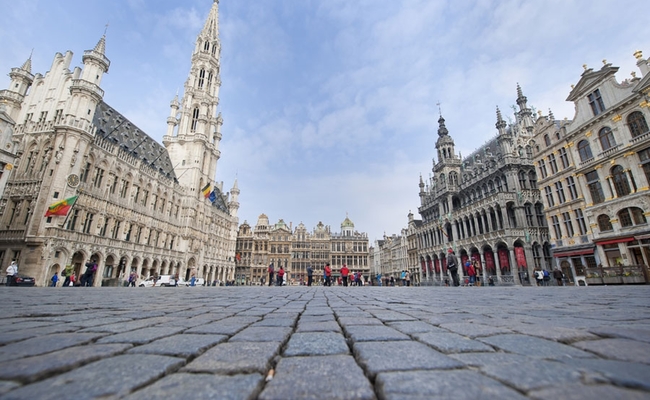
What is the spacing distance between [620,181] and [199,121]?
52.3 metres

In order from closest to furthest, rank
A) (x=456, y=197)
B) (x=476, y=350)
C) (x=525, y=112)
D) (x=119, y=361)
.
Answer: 1. (x=119, y=361)
2. (x=476, y=350)
3. (x=525, y=112)
4. (x=456, y=197)

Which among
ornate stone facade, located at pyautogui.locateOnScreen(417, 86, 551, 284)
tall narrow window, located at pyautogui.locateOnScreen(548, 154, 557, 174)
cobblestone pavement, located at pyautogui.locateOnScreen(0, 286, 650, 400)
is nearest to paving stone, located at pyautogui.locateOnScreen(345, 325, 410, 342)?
cobblestone pavement, located at pyautogui.locateOnScreen(0, 286, 650, 400)

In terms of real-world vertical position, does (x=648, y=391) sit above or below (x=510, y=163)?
below

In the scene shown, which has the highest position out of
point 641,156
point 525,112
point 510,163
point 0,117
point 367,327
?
point 525,112

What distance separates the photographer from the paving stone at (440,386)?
3.37 feet

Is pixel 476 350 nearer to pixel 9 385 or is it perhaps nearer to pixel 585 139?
pixel 9 385

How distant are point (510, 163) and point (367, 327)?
35.2m

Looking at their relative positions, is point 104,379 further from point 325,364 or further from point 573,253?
point 573,253

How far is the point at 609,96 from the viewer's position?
69.2ft

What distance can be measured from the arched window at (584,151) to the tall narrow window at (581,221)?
414 cm

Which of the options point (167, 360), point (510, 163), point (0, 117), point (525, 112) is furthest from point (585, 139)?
point (0, 117)

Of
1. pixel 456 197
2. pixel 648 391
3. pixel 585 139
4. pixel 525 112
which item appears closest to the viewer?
pixel 648 391

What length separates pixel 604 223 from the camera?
21.1m

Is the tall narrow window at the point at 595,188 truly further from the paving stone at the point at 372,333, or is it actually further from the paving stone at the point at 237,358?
the paving stone at the point at 237,358
